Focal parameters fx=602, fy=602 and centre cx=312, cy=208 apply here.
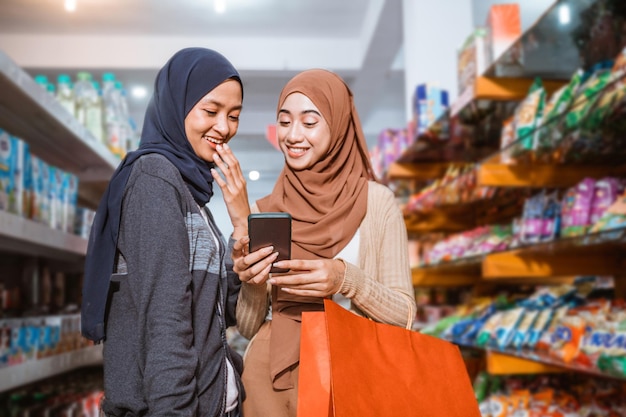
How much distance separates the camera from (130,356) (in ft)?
3.38

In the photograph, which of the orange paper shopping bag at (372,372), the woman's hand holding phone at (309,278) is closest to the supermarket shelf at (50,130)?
the woman's hand holding phone at (309,278)

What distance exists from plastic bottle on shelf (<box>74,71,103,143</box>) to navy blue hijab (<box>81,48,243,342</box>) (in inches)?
79.9

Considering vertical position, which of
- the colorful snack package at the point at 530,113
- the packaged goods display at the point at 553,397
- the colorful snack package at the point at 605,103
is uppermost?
the colorful snack package at the point at 530,113

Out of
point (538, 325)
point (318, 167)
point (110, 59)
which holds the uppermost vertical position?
point (110, 59)

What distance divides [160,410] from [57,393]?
1973 mm

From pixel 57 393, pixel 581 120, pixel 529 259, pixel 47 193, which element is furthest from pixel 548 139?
pixel 57 393

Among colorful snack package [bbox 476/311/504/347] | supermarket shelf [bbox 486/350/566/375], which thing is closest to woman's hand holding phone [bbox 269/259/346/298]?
supermarket shelf [bbox 486/350/566/375]

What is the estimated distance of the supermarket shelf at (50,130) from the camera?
6.27 feet

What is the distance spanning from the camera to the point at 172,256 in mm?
1020

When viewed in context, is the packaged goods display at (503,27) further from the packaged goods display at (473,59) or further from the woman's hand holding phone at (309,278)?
the woman's hand holding phone at (309,278)

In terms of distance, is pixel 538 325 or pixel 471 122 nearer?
pixel 538 325

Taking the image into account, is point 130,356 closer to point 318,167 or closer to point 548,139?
point 318,167

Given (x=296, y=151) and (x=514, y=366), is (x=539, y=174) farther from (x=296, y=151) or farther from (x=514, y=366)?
(x=296, y=151)

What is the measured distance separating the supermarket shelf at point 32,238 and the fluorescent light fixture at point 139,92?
11.0 ft
